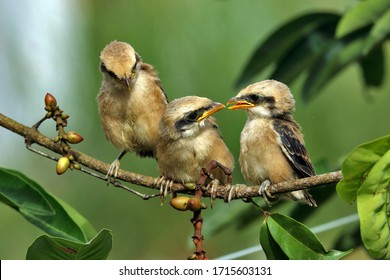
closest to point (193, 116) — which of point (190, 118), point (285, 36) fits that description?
point (190, 118)

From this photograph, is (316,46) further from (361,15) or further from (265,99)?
(265,99)

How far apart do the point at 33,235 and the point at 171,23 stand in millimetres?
1478

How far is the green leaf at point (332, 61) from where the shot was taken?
3273 millimetres

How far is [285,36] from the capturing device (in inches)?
138

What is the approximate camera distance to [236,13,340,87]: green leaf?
3418mm

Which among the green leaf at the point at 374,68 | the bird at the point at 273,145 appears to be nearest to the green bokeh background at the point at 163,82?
the green leaf at the point at 374,68

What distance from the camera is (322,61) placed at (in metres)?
3.36

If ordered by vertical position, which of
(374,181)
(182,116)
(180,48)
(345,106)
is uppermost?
(180,48)

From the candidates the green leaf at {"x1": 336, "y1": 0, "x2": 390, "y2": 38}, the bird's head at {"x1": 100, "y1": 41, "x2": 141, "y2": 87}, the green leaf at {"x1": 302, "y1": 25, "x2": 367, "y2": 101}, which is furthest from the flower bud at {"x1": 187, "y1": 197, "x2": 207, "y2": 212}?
the green leaf at {"x1": 302, "y1": 25, "x2": 367, "y2": 101}

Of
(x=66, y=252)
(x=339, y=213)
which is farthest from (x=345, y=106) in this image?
(x=66, y=252)

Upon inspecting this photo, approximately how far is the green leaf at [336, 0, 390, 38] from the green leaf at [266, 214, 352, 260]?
0.96 m

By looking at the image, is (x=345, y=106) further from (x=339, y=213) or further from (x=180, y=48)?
(x=180, y=48)

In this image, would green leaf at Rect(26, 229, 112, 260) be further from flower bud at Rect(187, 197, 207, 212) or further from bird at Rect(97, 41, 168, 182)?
bird at Rect(97, 41, 168, 182)

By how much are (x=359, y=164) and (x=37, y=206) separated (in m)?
1.05
